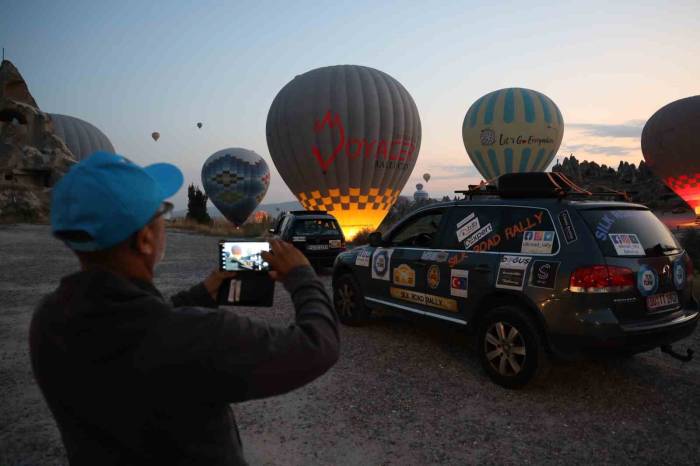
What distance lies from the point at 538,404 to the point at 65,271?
11.8 m

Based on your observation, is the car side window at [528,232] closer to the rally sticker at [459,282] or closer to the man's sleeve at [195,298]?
the rally sticker at [459,282]

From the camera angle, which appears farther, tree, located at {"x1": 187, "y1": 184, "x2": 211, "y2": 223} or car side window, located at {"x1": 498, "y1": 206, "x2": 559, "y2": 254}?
tree, located at {"x1": 187, "y1": 184, "x2": 211, "y2": 223}

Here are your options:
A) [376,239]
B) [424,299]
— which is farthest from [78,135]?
[424,299]

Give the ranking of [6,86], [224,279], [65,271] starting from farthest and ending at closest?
[6,86] → [65,271] → [224,279]

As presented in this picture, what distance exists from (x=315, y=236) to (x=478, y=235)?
7239mm

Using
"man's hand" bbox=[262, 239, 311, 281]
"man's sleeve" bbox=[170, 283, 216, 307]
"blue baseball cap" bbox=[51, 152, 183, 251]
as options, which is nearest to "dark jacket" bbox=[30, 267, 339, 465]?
"blue baseball cap" bbox=[51, 152, 183, 251]

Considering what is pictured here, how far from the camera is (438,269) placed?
5461mm

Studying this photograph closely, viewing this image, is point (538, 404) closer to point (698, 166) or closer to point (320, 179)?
point (320, 179)

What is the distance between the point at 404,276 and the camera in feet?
19.6

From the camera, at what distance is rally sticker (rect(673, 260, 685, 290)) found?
4.47 meters

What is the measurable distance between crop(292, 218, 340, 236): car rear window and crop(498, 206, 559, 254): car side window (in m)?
7.66

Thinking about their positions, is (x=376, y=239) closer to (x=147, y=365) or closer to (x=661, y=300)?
(x=661, y=300)

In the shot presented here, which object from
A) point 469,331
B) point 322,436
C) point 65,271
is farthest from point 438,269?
point 65,271

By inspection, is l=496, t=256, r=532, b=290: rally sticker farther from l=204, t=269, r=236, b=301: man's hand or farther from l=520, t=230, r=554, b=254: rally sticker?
l=204, t=269, r=236, b=301: man's hand
